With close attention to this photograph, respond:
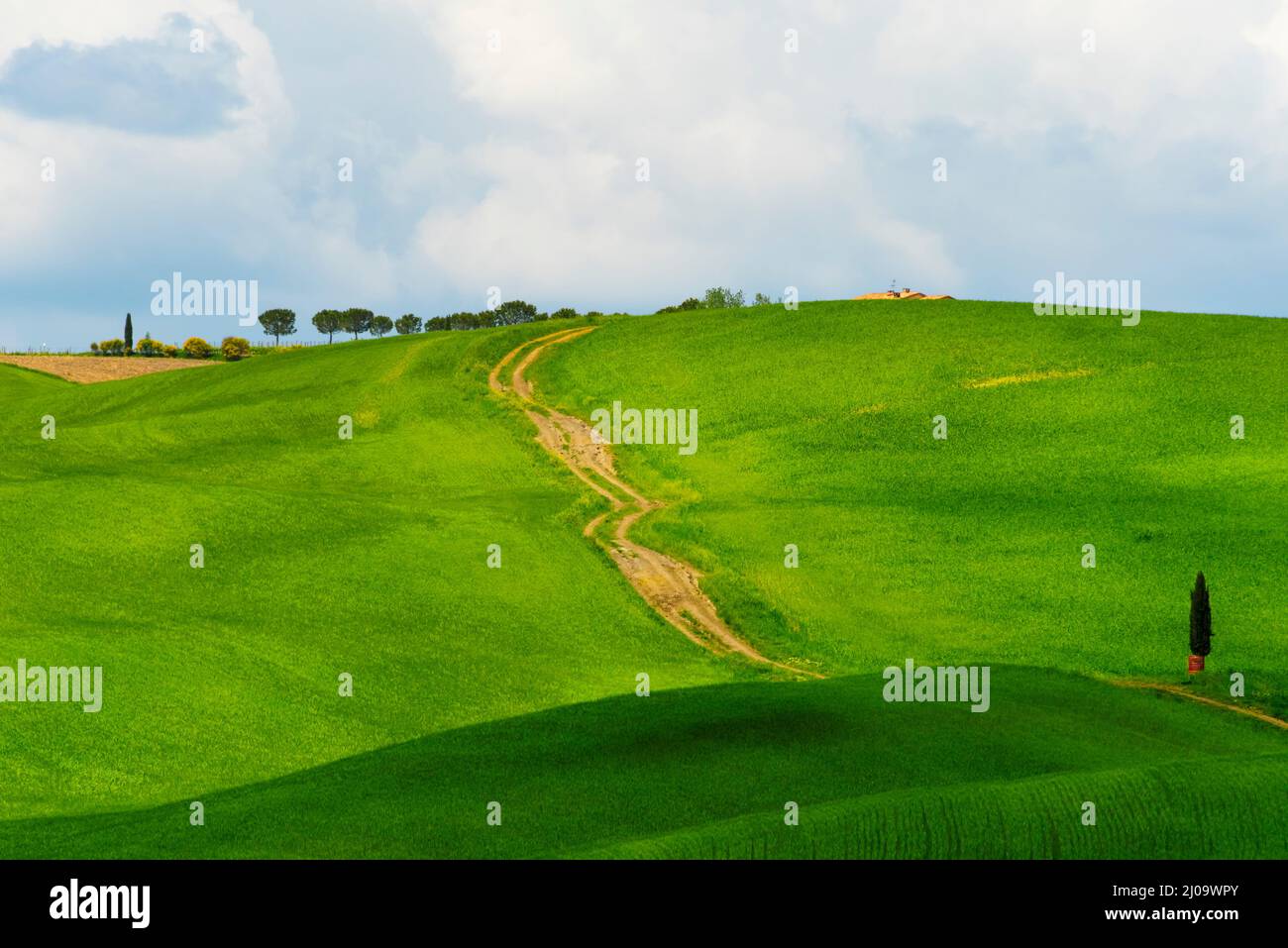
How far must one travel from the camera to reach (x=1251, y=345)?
265ft

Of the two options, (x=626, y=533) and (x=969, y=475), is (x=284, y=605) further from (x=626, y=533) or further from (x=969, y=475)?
(x=969, y=475)

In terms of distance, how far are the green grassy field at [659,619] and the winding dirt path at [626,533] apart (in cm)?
85

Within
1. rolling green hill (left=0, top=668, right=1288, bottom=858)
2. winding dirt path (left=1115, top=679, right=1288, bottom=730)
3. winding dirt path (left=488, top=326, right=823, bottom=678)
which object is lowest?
winding dirt path (left=1115, top=679, right=1288, bottom=730)

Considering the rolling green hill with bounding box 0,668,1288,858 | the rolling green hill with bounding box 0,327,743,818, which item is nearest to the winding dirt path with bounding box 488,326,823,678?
the rolling green hill with bounding box 0,327,743,818

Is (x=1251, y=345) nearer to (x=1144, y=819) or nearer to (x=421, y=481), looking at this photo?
(x=421, y=481)

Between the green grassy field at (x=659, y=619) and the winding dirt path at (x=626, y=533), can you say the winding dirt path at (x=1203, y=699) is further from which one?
the winding dirt path at (x=626, y=533)

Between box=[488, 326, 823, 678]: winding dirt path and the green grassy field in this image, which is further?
box=[488, 326, 823, 678]: winding dirt path

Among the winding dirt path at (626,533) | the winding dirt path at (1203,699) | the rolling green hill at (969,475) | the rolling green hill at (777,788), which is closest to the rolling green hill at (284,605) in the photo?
the winding dirt path at (626,533)

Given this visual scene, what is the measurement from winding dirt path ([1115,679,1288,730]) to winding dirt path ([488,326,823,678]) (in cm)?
936

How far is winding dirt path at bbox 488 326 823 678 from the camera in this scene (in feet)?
148

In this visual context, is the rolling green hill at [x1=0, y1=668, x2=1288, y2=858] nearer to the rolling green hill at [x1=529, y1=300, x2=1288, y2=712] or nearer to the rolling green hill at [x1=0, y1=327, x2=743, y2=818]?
the rolling green hill at [x1=0, y1=327, x2=743, y2=818]

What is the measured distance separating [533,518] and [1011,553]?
19.6 metres

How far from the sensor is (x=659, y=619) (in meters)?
45.5

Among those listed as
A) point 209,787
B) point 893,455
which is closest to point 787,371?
point 893,455
